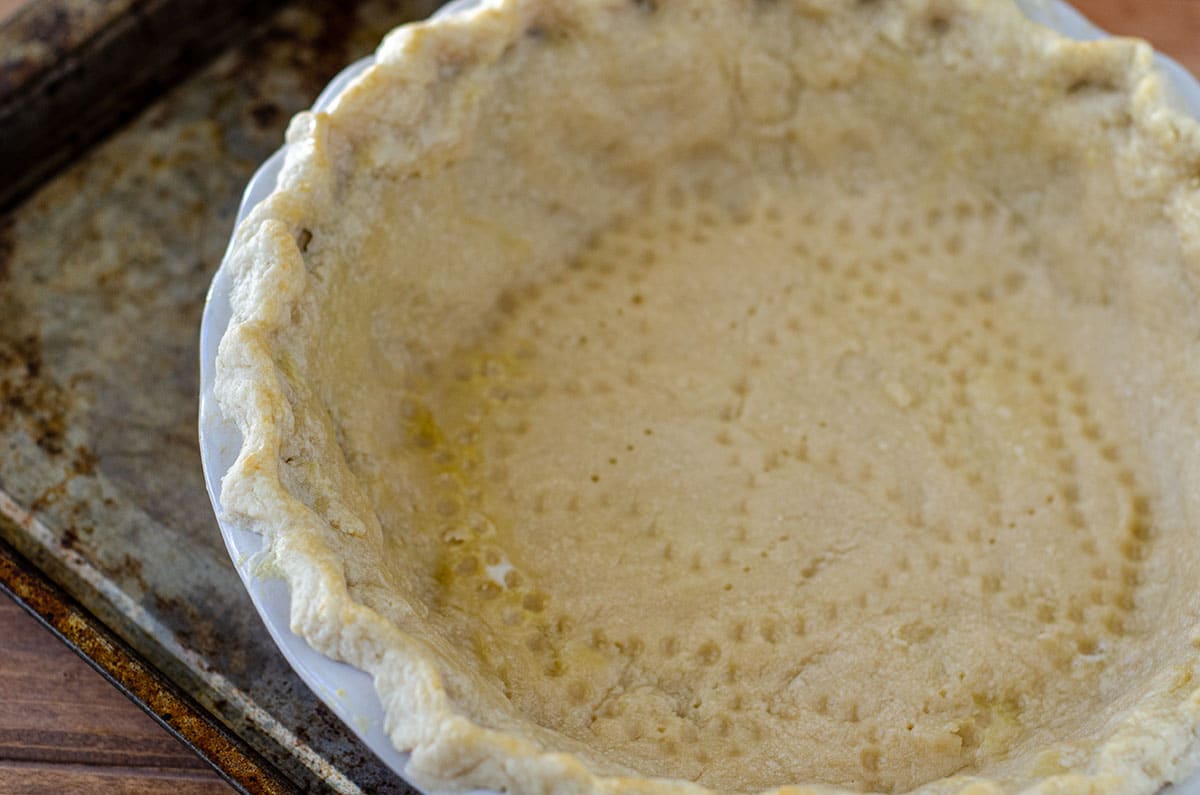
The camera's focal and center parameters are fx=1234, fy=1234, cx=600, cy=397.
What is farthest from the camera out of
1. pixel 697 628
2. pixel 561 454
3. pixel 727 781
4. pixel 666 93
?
pixel 666 93

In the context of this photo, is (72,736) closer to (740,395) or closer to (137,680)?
(137,680)

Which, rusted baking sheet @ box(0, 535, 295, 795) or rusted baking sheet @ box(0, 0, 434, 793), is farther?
rusted baking sheet @ box(0, 0, 434, 793)

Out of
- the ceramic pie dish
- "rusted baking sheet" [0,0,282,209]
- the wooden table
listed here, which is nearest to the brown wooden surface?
the wooden table

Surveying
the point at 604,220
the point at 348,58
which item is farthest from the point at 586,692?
the point at 348,58

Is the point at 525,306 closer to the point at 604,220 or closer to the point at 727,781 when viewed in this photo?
the point at 604,220

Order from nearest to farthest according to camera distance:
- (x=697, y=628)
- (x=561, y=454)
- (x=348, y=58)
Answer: (x=697, y=628) < (x=561, y=454) < (x=348, y=58)

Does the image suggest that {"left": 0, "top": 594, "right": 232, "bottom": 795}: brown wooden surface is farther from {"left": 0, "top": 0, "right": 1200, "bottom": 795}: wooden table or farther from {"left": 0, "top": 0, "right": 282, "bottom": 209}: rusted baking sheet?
{"left": 0, "top": 0, "right": 282, "bottom": 209}: rusted baking sheet

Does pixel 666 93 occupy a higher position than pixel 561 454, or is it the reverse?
pixel 666 93
